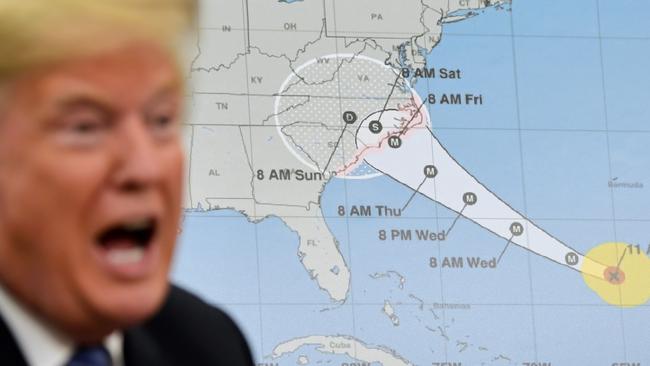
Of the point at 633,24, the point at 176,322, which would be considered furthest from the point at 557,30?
the point at 176,322

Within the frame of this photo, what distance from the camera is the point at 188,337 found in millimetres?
580

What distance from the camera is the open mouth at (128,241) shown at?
A: 0.45 meters

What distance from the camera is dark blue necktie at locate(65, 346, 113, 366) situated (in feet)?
1.56

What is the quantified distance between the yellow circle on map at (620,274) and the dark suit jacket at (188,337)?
5.41 ft

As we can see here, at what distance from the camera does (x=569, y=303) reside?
2.15 metres

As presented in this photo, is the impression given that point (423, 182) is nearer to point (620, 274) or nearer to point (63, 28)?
point (620, 274)

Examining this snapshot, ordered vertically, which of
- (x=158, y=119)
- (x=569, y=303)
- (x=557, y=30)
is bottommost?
(x=569, y=303)

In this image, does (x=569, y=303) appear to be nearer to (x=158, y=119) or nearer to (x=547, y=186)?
(x=547, y=186)

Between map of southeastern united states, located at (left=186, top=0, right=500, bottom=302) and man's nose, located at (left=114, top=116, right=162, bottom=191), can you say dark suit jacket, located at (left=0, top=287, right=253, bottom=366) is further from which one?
map of southeastern united states, located at (left=186, top=0, right=500, bottom=302)

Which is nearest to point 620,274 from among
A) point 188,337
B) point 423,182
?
point 423,182

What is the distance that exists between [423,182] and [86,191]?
170 cm

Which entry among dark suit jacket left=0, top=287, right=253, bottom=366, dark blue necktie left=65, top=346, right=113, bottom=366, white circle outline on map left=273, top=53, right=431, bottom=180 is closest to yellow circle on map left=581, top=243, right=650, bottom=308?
white circle outline on map left=273, top=53, right=431, bottom=180

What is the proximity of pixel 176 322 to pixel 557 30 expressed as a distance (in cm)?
178

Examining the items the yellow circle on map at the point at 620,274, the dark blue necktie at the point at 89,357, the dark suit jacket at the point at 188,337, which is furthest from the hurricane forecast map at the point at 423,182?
the dark blue necktie at the point at 89,357
